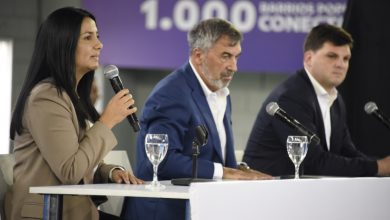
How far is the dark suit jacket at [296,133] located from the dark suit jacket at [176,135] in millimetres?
490

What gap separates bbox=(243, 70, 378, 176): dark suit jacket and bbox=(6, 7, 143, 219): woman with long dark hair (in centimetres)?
128

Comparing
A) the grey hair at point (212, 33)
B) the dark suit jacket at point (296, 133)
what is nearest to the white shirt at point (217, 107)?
the grey hair at point (212, 33)

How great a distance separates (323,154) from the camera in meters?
4.42

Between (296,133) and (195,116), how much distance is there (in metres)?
0.84

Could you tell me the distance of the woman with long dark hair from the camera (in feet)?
10.5

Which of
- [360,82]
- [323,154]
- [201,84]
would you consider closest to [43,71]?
[201,84]

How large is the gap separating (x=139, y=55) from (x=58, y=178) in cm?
331

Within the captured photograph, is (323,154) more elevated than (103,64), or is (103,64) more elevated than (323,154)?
(103,64)

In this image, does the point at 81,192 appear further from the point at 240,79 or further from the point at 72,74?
the point at 240,79

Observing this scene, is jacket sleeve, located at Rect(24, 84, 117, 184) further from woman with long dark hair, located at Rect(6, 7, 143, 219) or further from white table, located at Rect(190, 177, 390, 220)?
white table, located at Rect(190, 177, 390, 220)

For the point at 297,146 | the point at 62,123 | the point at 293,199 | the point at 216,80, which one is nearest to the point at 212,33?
the point at 216,80

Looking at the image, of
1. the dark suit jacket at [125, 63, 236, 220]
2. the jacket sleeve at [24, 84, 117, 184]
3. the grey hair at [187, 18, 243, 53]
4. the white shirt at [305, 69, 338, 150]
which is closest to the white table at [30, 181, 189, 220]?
the jacket sleeve at [24, 84, 117, 184]

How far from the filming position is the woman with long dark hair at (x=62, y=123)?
319cm

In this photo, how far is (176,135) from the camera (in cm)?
379
